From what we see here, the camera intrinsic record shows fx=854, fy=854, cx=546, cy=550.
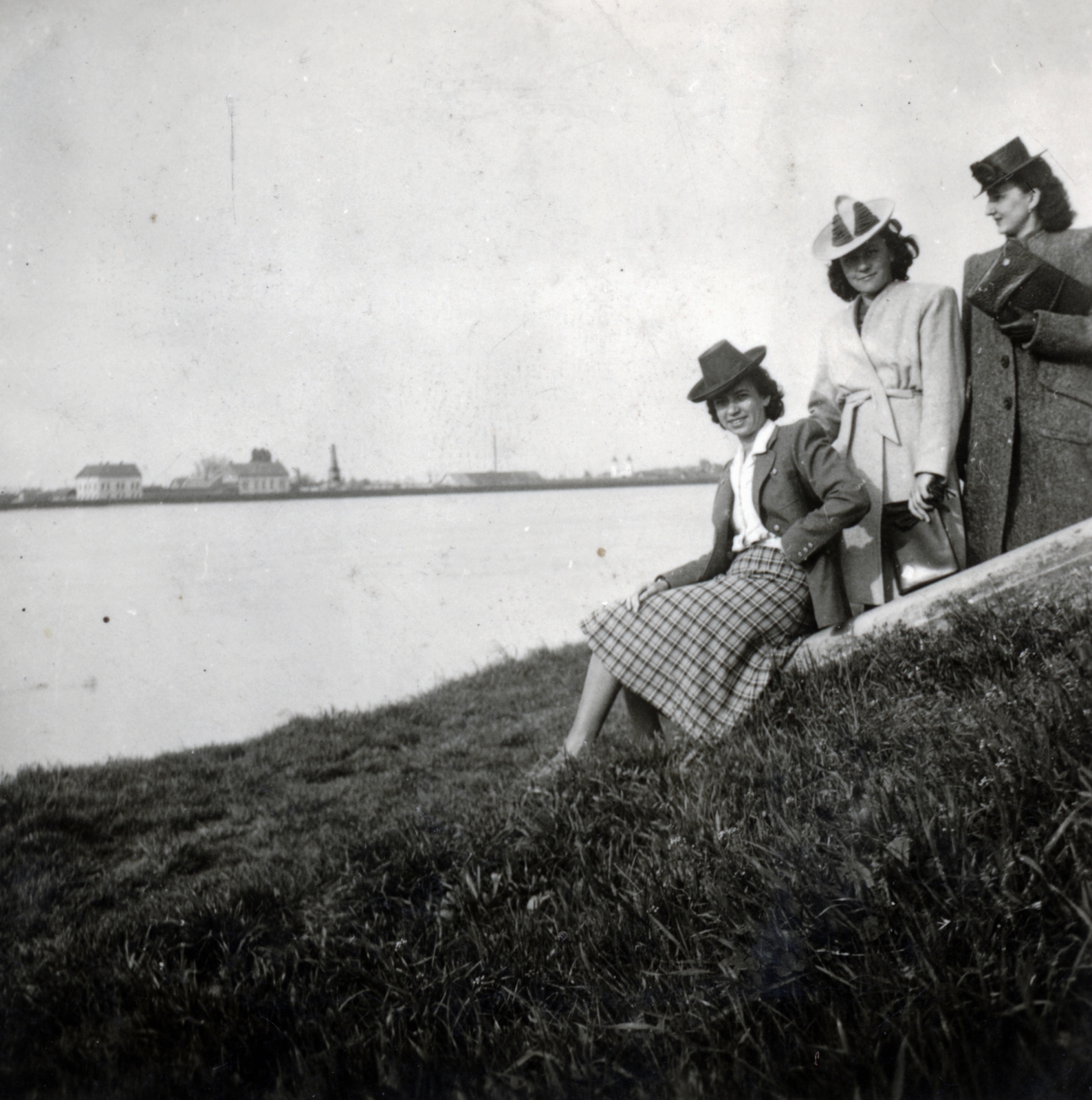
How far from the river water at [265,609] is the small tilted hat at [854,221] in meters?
A: 4.09

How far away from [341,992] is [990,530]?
3.12 m

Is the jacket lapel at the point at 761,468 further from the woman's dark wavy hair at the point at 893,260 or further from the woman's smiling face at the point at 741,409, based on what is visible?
the woman's dark wavy hair at the point at 893,260

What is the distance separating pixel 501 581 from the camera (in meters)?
16.6

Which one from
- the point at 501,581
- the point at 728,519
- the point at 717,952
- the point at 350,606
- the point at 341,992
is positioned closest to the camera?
the point at 717,952

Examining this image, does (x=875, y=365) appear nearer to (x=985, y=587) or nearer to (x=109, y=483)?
(x=985, y=587)

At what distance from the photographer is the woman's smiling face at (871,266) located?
149 inches

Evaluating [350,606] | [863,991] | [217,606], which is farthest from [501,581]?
[863,991]

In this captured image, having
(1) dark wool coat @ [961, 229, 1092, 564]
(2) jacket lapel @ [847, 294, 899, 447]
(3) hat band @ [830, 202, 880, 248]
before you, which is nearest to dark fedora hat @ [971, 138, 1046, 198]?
(1) dark wool coat @ [961, 229, 1092, 564]

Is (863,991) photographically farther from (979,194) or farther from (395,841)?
(979,194)

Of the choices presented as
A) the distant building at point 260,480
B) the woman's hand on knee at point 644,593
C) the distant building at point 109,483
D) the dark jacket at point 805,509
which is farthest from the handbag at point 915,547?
the distant building at point 260,480

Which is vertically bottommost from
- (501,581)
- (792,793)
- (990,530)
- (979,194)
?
(501,581)

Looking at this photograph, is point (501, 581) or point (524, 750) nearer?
point (524, 750)

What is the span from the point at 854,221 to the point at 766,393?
2.67 ft

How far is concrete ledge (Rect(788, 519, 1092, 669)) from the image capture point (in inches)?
114
